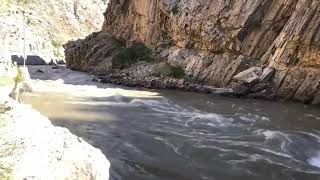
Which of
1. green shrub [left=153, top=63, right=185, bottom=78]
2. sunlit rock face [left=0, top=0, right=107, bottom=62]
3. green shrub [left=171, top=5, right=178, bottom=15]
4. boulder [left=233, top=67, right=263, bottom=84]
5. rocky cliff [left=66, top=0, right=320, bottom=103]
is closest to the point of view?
rocky cliff [left=66, top=0, right=320, bottom=103]

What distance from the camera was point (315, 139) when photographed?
92.7 feet

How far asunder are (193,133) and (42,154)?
2093 centimetres

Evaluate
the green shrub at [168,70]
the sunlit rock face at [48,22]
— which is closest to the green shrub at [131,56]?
the green shrub at [168,70]

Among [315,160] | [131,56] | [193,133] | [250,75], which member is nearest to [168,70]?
[131,56]

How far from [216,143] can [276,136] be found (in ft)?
15.9

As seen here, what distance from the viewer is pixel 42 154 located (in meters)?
8.62

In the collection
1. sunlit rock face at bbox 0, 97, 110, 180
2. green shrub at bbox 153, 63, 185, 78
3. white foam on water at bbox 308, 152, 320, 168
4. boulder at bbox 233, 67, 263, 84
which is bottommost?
green shrub at bbox 153, 63, 185, 78

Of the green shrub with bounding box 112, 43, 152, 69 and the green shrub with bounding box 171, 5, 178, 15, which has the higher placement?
the green shrub with bounding box 171, 5, 178, 15

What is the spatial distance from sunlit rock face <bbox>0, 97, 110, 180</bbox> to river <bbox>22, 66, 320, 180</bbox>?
8.97 m

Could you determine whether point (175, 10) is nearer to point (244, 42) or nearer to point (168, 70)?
point (168, 70)

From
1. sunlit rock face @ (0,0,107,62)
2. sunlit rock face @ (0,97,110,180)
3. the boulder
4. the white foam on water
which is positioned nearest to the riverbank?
sunlit rock face @ (0,97,110,180)

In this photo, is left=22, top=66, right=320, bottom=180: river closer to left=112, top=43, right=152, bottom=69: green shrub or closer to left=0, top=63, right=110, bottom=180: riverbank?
left=0, top=63, right=110, bottom=180: riverbank

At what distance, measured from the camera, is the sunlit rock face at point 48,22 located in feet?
429

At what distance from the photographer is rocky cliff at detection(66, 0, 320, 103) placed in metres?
49.8
